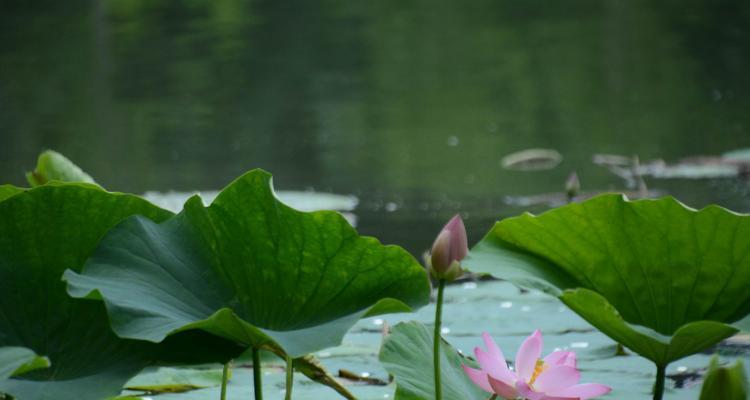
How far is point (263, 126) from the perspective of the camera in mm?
4645

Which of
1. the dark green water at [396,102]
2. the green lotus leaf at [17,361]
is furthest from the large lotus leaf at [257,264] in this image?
the dark green water at [396,102]

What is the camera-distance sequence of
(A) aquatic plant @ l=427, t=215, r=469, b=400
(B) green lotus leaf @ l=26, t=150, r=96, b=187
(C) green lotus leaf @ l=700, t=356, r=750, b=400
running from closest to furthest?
(C) green lotus leaf @ l=700, t=356, r=750, b=400 < (A) aquatic plant @ l=427, t=215, r=469, b=400 < (B) green lotus leaf @ l=26, t=150, r=96, b=187

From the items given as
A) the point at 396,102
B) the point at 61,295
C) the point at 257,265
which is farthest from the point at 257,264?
the point at 396,102

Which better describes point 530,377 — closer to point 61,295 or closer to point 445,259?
point 445,259

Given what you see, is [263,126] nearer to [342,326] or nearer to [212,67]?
[212,67]

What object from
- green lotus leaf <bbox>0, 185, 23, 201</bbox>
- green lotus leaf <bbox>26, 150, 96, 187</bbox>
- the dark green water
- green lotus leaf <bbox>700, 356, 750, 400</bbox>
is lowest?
green lotus leaf <bbox>700, 356, 750, 400</bbox>

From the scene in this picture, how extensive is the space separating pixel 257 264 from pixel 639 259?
27 centimetres

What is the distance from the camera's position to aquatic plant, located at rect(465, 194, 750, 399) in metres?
0.78

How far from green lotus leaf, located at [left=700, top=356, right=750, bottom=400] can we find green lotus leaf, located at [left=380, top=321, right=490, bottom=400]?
22 cm

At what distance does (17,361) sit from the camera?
0.61 m

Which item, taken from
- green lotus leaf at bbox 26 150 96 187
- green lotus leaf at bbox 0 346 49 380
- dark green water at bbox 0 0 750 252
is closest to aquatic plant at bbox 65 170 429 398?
green lotus leaf at bbox 0 346 49 380

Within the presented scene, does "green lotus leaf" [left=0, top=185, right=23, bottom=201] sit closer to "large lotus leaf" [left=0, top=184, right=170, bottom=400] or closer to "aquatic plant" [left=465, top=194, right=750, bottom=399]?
"large lotus leaf" [left=0, top=184, right=170, bottom=400]

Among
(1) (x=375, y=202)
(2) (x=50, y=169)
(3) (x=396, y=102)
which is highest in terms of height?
(3) (x=396, y=102)

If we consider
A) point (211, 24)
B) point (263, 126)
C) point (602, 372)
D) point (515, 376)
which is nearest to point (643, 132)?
→ point (263, 126)
